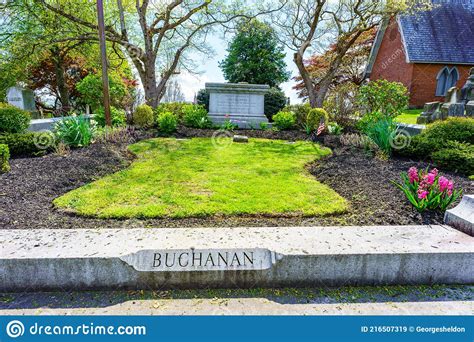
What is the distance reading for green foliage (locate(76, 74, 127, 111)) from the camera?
35.5ft

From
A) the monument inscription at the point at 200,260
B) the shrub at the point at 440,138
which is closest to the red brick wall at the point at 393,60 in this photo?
the shrub at the point at 440,138

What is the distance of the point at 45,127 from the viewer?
823 cm

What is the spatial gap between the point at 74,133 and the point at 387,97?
8.90 metres

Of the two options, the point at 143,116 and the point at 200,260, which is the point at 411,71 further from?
the point at 200,260

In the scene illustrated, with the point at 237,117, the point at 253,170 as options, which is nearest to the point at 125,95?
the point at 237,117

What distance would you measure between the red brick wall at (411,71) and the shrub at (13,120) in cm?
1992

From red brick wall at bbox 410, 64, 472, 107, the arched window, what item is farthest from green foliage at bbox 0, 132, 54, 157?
the arched window

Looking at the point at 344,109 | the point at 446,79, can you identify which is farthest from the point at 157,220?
the point at 446,79

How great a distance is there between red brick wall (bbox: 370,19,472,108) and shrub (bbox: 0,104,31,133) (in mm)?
19924

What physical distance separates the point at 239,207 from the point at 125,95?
1021 cm

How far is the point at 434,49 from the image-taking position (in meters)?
17.8
